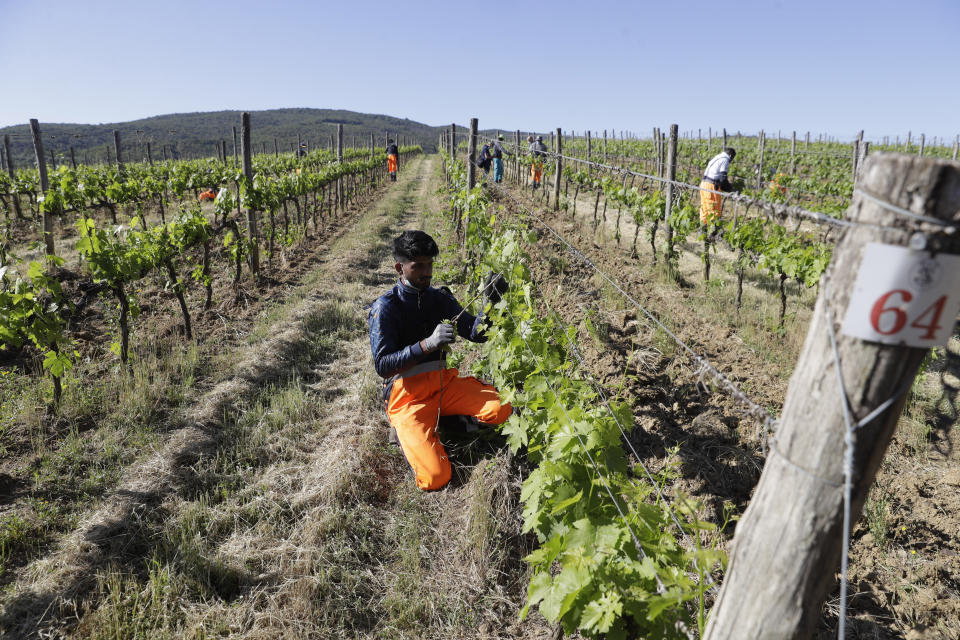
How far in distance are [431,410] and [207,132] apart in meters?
134

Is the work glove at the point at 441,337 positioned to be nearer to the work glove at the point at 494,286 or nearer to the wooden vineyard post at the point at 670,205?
the work glove at the point at 494,286

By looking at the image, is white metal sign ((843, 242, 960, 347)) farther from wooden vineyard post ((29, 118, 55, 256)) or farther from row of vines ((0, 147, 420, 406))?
wooden vineyard post ((29, 118, 55, 256))

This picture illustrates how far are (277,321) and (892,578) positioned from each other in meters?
5.76

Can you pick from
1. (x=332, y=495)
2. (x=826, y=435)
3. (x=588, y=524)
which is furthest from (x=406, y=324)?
(x=826, y=435)

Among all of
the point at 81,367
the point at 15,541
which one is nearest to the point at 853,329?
the point at 15,541

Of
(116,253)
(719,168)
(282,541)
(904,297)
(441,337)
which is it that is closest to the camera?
(904,297)

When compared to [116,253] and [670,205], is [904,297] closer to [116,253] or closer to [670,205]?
[116,253]

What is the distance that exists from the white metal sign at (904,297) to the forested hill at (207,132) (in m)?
80.9

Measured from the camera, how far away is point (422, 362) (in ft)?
11.4

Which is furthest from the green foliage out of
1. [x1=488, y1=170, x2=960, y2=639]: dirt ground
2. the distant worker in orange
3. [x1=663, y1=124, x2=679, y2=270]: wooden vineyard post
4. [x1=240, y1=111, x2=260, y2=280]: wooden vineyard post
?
the distant worker in orange

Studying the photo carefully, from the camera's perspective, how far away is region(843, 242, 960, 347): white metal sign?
850mm


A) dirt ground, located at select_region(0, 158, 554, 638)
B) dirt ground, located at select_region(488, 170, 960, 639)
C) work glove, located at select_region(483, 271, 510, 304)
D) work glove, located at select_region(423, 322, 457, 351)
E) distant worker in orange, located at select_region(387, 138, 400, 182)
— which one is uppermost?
distant worker in orange, located at select_region(387, 138, 400, 182)

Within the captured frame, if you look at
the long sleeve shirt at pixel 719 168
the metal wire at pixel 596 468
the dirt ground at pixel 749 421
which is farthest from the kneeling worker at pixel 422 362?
the long sleeve shirt at pixel 719 168

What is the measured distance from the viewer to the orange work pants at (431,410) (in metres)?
3.16
